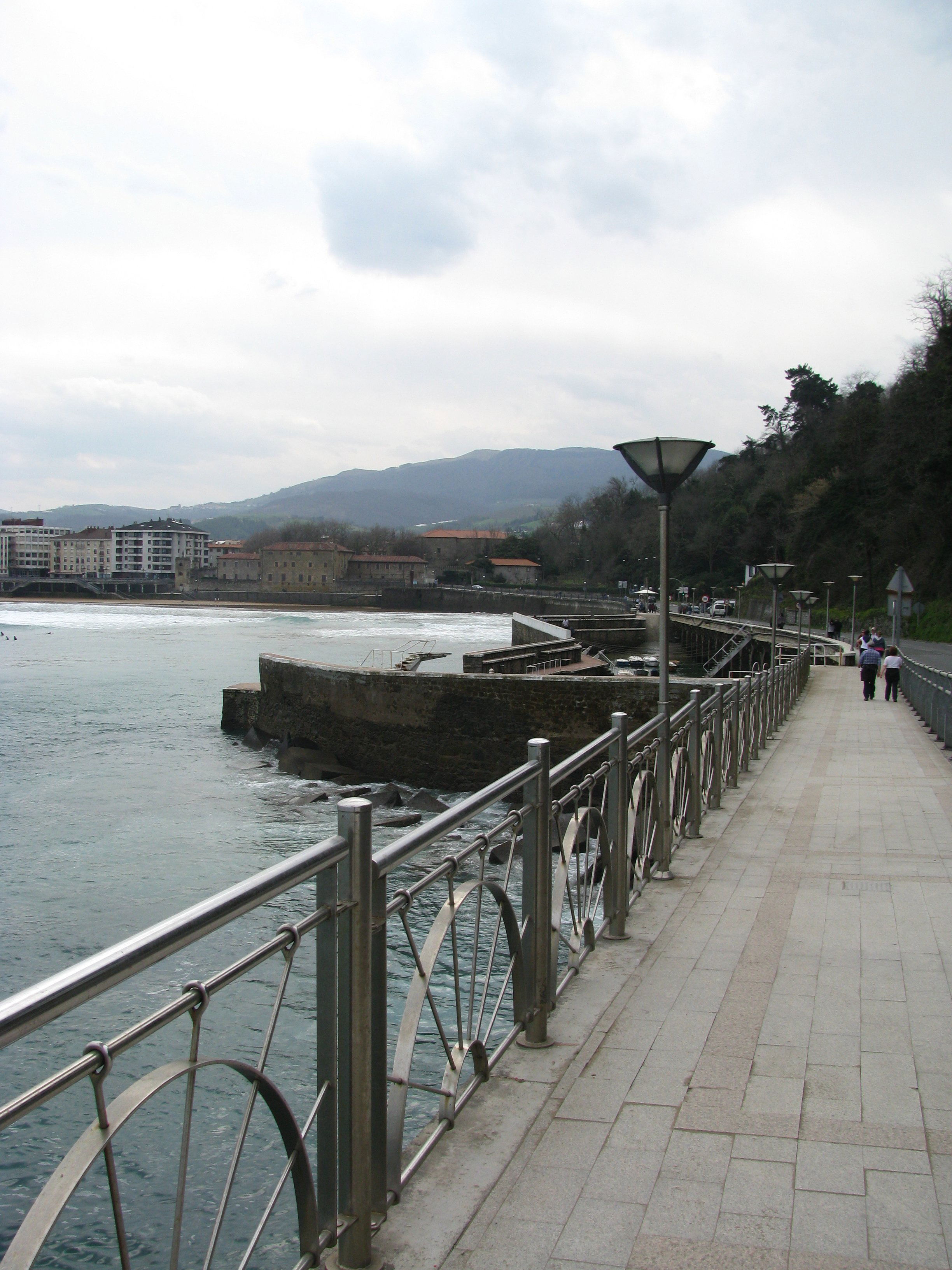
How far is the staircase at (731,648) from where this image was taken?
1553 inches

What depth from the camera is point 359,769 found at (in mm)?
19156

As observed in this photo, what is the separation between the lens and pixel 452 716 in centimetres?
1822

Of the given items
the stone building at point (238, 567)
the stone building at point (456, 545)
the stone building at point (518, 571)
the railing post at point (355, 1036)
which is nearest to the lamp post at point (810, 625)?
the railing post at point (355, 1036)

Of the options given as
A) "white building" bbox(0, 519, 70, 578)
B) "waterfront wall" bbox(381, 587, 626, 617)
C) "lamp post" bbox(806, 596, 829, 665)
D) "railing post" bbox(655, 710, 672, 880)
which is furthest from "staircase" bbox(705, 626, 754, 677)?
"white building" bbox(0, 519, 70, 578)

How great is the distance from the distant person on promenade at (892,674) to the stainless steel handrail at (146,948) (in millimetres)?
19324

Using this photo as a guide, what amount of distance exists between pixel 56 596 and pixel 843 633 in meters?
110

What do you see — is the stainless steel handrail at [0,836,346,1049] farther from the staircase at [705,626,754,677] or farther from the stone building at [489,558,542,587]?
the stone building at [489,558,542,587]

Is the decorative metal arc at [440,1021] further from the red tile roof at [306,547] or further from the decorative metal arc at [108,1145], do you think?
the red tile roof at [306,547]

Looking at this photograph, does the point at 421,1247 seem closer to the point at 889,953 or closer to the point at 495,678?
the point at 889,953

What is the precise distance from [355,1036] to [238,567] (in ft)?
469

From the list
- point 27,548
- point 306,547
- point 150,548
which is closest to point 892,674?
point 306,547

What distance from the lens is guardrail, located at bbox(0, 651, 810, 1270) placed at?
1684mm

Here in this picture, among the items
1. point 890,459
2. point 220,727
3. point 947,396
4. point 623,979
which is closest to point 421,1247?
point 623,979

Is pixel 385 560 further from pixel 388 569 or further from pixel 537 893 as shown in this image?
pixel 537 893
